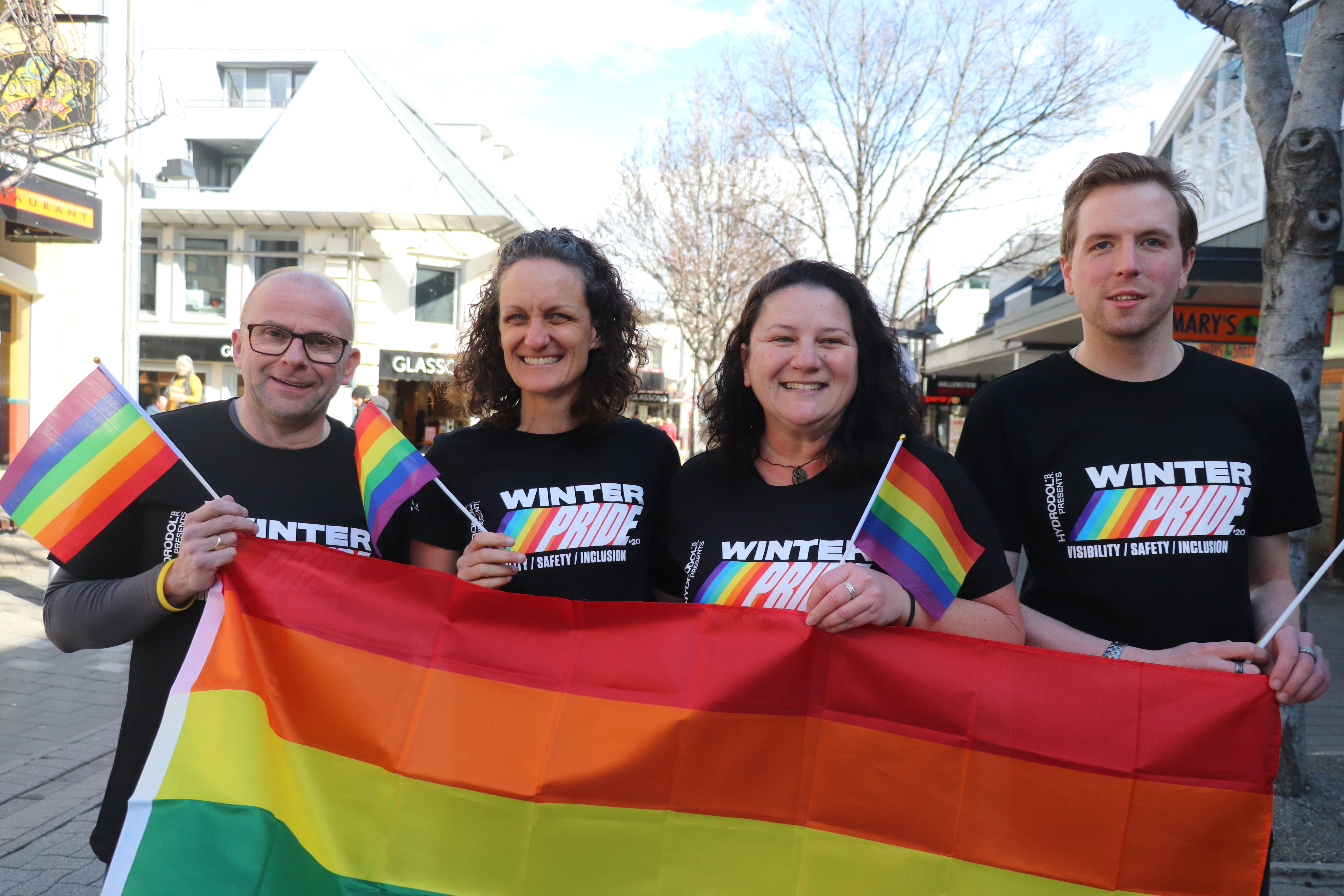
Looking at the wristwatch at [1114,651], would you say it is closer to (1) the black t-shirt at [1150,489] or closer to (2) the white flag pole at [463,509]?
(1) the black t-shirt at [1150,489]

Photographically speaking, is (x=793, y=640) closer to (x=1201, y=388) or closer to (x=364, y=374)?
(x=1201, y=388)

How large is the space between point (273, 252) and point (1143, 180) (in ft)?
92.3

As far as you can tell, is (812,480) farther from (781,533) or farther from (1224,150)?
(1224,150)

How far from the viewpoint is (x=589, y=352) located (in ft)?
9.83

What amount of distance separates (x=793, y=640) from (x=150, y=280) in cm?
3000

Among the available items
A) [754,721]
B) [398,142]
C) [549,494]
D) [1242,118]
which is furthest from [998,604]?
[398,142]

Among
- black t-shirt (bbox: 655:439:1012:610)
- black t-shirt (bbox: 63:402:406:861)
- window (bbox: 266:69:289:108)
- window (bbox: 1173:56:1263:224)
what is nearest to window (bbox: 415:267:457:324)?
window (bbox: 1173:56:1263:224)

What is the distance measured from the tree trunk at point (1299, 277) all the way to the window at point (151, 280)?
28.8 m

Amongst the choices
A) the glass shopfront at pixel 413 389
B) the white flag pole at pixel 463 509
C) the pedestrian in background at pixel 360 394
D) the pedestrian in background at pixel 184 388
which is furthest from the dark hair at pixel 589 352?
the glass shopfront at pixel 413 389

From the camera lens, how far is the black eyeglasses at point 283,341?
271 centimetres

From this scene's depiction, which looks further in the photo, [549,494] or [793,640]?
[549,494]

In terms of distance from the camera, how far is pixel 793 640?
239 cm

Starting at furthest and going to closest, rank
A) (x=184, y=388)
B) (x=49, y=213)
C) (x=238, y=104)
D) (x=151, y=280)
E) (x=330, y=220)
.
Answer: (x=238, y=104), (x=151, y=280), (x=330, y=220), (x=49, y=213), (x=184, y=388)

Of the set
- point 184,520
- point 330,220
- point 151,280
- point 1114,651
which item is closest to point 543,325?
point 184,520
